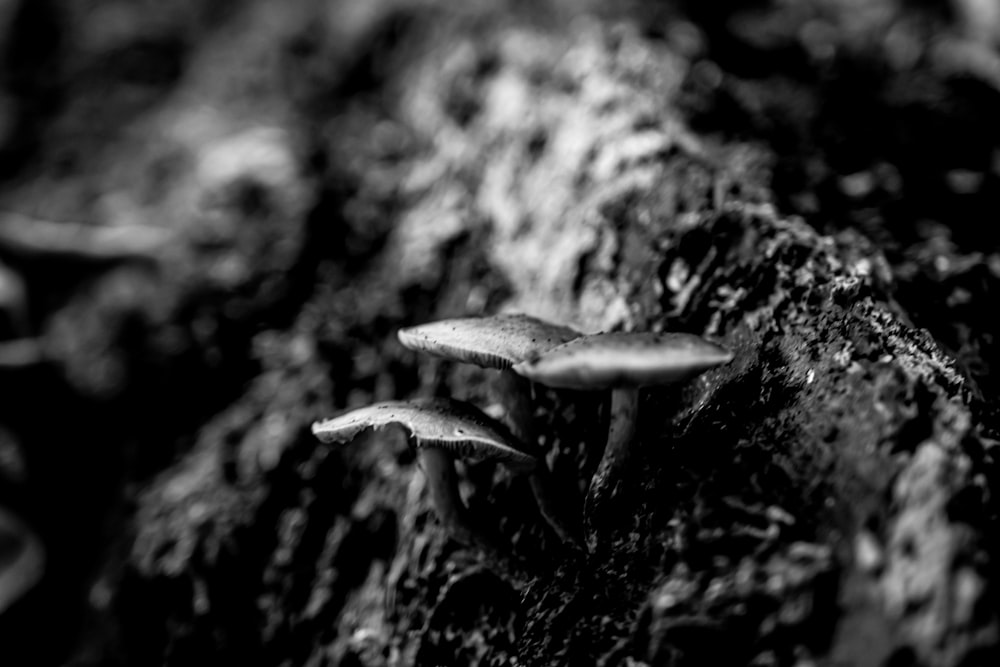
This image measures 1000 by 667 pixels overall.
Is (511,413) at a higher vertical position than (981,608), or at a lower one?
lower

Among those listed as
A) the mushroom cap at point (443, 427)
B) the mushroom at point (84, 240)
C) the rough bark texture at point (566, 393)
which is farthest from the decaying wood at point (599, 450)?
the mushroom at point (84, 240)

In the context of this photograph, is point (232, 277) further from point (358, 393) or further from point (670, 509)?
point (670, 509)

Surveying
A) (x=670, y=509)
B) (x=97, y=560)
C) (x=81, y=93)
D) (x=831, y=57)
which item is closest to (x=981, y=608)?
(x=670, y=509)

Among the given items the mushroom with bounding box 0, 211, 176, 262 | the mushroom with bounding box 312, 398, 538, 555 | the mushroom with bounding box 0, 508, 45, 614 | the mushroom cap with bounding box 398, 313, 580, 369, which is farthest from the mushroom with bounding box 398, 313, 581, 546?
the mushroom with bounding box 0, 211, 176, 262

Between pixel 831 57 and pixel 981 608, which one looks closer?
pixel 981 608

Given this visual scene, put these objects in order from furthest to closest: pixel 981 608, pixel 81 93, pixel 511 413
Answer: pixel 81 93
pixel 511 413
pixel 981 608

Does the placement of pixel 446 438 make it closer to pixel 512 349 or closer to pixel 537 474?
pixel 512 349

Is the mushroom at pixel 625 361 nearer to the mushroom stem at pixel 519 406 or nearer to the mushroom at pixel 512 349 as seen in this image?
the mushroom at pixel 512 349
